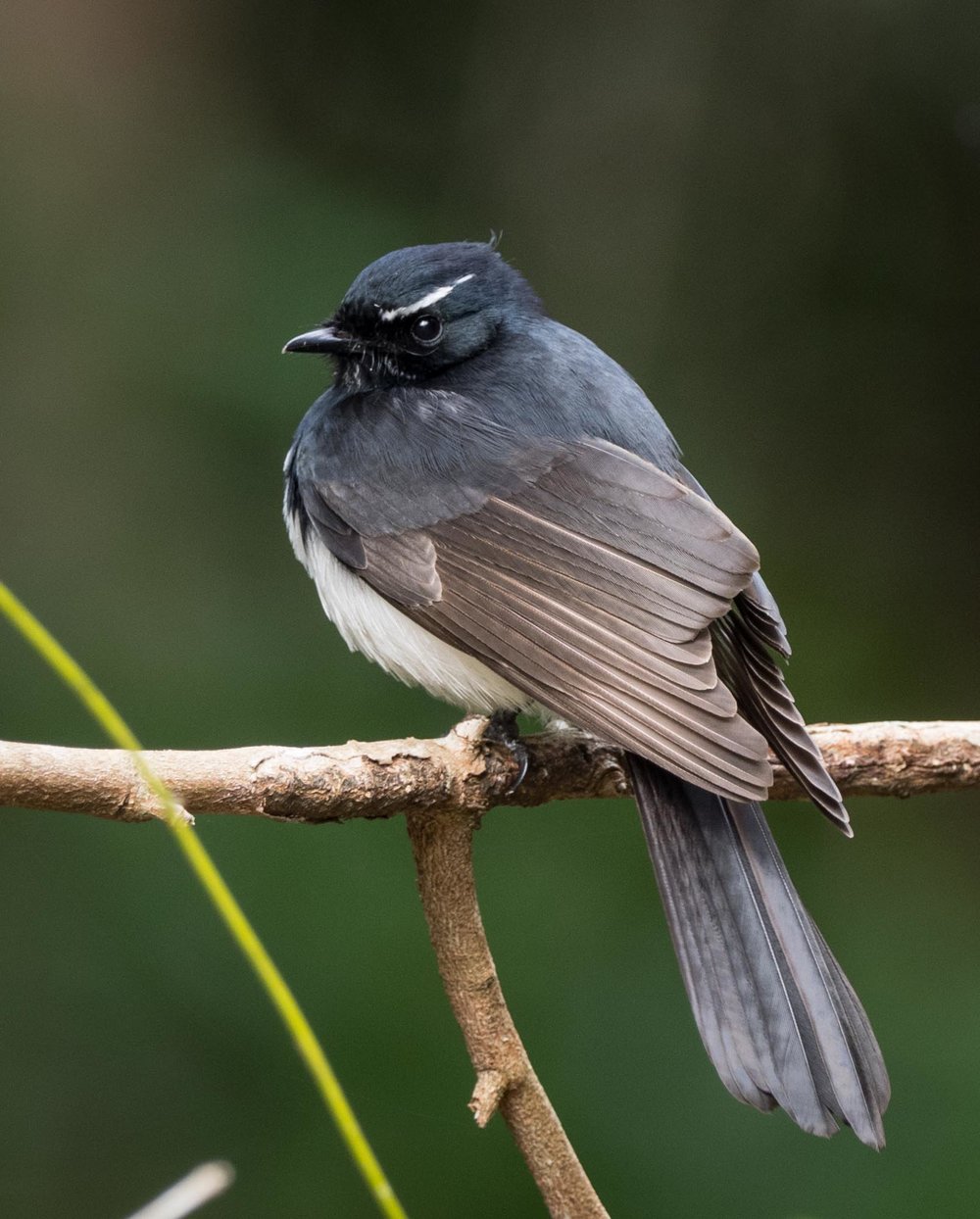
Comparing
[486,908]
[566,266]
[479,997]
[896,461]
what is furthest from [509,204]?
[479,997]

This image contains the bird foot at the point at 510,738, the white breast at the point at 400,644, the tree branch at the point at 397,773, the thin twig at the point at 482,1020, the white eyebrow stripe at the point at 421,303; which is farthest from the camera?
the white eyebrow stripe at the point at 421,303

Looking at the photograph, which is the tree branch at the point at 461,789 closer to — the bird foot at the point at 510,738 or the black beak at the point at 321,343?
the bird foot at the point at 510,738

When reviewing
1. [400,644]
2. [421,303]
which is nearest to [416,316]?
[421,303]

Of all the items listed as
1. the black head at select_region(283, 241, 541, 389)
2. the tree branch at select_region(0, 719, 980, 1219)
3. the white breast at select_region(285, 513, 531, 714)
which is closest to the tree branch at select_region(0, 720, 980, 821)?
the tree branch at select_region(0, 719, 980, 1219)

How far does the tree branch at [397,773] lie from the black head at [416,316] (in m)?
0.93

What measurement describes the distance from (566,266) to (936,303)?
123 centimetres

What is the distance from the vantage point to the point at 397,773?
103 inches

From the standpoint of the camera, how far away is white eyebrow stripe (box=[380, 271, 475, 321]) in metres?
3.55

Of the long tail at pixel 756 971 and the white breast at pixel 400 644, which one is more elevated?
the white breast at pixel 400 644

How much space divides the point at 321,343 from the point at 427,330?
239 mm

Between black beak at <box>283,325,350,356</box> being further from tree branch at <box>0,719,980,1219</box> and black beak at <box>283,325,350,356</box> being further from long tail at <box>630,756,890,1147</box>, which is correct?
long tail at <box>630,756,890,1147</box>

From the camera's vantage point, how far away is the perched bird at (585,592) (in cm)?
263

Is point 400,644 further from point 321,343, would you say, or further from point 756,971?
point 756,971

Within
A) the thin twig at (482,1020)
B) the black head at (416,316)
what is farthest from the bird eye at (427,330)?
the thin twig at (482,1020)
